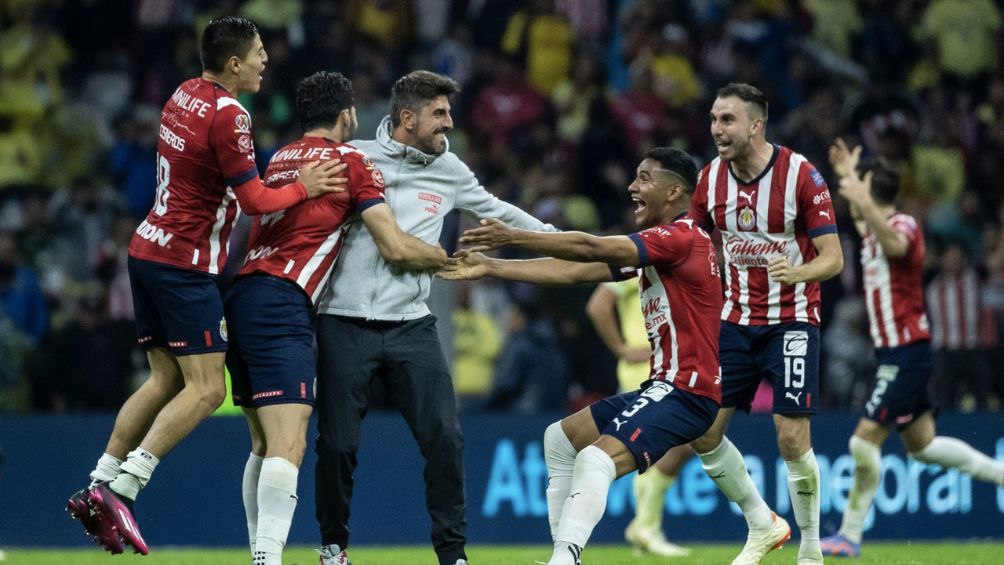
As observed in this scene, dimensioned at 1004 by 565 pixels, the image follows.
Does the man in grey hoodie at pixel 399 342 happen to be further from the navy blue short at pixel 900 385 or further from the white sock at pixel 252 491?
the navy blue short at pixel 900 385

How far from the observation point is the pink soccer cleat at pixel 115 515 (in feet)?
25.2

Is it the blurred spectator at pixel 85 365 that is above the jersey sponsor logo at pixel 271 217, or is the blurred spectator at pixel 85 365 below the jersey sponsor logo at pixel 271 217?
below

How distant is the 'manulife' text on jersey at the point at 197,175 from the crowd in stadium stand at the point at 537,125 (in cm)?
594

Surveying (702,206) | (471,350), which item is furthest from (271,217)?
(471,350)

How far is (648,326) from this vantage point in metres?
7.94

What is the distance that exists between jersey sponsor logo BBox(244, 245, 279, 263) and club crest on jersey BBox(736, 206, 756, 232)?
2.86 metres

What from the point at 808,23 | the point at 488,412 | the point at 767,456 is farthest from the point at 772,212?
the point at 808,23

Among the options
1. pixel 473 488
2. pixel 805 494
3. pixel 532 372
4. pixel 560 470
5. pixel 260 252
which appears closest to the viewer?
pixel 260 252

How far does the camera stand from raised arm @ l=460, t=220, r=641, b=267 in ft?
24.6

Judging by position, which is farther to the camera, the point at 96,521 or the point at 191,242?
the point at 191,242

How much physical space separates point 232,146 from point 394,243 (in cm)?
94

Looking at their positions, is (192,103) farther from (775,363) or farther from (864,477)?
(864,477)

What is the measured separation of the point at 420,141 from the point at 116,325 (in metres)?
6.49

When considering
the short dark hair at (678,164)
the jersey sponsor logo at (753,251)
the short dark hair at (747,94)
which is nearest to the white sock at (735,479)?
the jersey sponsor logo at (753,251)
